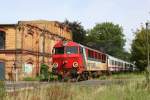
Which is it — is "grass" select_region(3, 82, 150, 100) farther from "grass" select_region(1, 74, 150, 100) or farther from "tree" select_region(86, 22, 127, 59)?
"tree" select_region(86, 22, 127, 59)

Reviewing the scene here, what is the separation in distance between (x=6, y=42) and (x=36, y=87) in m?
40.4

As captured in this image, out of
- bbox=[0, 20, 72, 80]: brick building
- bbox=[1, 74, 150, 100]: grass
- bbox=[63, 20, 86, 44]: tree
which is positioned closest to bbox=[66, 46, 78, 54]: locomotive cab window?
bbox=[0, 20, 72, 80]: brick building

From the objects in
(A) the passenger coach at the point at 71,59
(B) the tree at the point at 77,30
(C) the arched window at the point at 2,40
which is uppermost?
(B) the tree at the point at 77,30

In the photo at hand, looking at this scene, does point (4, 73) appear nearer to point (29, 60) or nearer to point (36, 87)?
point (29, 60)

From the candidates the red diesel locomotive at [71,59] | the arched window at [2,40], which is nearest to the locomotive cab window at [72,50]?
the red diesel locomotive at [71,59]

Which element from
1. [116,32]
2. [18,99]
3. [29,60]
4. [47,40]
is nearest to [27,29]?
[29,60]

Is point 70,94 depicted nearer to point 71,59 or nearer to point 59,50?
point 71,59

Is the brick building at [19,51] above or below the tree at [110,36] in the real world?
below

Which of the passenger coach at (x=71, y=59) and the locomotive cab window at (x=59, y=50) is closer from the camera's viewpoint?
the passenger coach at (x=71, y=59)

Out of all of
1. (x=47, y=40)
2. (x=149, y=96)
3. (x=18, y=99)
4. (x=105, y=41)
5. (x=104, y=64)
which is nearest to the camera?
(x=18, y=99)

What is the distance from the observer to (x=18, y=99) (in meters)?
13.2

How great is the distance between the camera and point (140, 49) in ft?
238

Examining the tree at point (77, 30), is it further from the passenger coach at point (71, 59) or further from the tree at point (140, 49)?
the passenger coach at point (71, 59)

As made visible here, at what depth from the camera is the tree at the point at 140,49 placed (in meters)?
71.9
